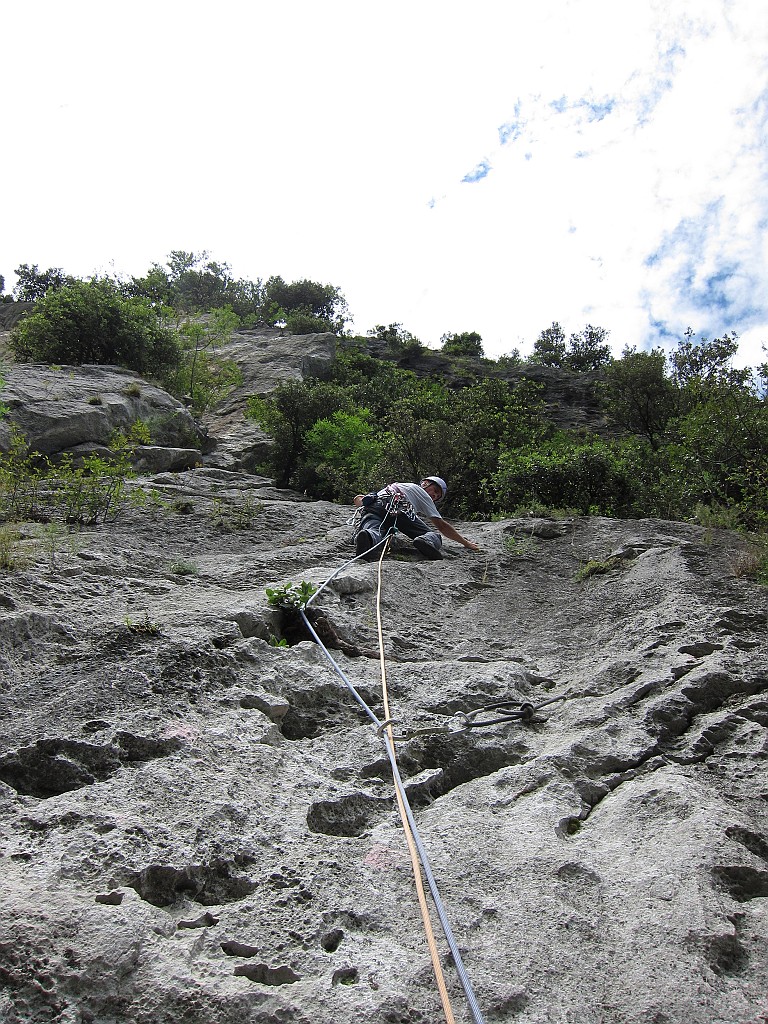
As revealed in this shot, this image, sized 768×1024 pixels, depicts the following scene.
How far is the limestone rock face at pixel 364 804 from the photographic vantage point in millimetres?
2234

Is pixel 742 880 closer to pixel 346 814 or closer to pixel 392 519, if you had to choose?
pixel 346 814

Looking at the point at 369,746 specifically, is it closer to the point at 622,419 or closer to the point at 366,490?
the point at 366,490

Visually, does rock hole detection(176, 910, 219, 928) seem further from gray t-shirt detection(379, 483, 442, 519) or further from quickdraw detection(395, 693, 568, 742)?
gray t-shirt detection(379, 483, 442, 519)

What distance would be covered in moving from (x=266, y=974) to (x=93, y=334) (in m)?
16.3

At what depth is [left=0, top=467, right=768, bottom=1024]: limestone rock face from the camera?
2.23 m

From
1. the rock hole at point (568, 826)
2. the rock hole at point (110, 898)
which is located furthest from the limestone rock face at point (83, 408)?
the rock hole at point (568, 826)

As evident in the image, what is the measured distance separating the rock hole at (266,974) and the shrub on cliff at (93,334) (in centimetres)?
1549

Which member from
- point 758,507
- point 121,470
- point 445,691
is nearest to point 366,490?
point 121,470

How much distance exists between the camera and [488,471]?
41.5 feet

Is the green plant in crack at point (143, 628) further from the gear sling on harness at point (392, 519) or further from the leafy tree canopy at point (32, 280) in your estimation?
the leafy tree canopy at point (32, 280)

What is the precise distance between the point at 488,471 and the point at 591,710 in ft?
28.6

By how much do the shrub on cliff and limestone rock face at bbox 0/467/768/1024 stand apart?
1119cm

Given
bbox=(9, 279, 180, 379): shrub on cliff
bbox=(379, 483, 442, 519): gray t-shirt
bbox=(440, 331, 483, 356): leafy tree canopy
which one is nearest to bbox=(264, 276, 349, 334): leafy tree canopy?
bbox=(440, 331, 483, 356): leafy tree canopy

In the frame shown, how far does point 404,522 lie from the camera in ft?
27.4
